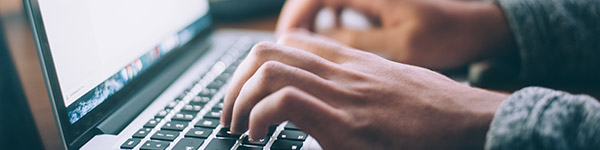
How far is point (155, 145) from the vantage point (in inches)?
16.4

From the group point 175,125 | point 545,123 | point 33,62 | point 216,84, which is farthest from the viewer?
point 33,62

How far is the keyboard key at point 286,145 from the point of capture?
409 mm

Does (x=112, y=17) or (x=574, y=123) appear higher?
(x=112, y=17)

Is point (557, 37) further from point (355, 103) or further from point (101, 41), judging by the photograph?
point (101, 41)

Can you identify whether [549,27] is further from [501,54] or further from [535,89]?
[535,89]

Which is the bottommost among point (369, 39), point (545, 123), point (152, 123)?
point (545, 123)

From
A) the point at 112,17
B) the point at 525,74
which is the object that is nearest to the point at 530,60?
the point at 525,74

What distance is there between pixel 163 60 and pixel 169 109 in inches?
5.4

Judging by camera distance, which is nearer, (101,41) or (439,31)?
(101,41)

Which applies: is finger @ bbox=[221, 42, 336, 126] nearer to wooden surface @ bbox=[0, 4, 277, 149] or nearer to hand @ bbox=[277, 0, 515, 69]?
wooden surface @ bbox=[0, 4, 277, 149]

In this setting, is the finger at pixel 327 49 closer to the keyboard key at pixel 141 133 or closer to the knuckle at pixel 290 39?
the knuckle at pixel 290 39

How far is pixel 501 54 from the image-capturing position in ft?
2.16

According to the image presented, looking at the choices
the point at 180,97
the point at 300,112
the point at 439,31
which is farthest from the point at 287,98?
the point at 439,31

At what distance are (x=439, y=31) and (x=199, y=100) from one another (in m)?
0.36
